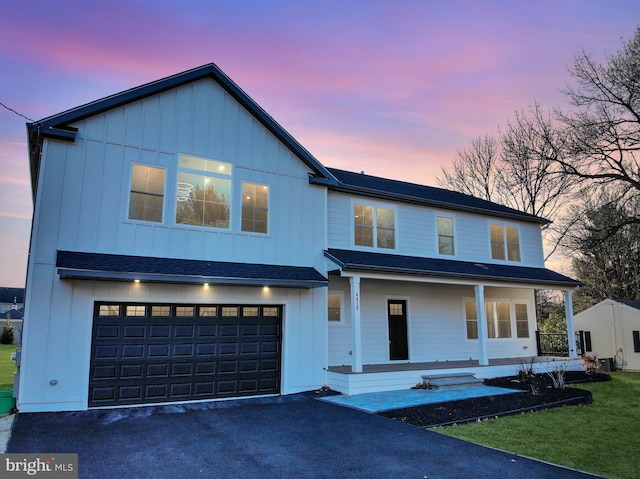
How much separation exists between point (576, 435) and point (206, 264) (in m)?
8.08

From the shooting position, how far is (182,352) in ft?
31.5

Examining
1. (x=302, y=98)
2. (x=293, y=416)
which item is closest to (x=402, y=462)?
(x=293, y=416)

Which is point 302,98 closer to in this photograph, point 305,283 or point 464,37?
point 464,37

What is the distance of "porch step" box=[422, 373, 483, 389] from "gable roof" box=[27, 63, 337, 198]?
6149 mm

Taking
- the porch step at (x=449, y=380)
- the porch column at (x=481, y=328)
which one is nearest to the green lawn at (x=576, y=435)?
the porch step at (x=449, y=380)

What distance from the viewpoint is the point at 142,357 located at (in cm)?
917

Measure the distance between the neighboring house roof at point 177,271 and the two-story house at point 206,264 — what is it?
0.04m

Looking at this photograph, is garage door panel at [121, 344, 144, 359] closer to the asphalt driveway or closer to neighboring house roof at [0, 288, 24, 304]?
the asphalt driveway

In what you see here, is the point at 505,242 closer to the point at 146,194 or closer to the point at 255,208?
the point at 255,208

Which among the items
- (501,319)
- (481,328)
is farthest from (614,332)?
(481,328)

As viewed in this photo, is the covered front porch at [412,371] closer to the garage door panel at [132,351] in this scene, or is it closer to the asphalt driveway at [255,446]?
the asphalt driveway at [255,446]

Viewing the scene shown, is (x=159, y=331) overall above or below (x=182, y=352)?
above

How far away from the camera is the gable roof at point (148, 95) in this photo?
28.7 ft

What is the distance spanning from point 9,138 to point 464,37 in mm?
14015
